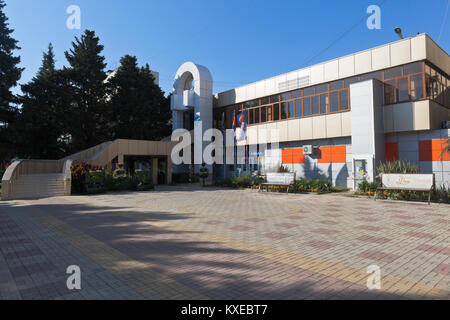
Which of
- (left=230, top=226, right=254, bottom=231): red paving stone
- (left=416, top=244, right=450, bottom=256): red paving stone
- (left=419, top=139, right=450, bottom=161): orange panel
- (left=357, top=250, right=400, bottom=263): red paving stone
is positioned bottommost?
(left=416, top=244, right=450, bottom=256): red paving stone

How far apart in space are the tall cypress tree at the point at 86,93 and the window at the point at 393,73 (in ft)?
97.0

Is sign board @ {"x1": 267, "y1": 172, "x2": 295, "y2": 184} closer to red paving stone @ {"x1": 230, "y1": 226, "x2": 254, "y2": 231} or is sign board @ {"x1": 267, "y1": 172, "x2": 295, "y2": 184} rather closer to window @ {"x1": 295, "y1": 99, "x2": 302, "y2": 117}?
window @ {"x1": 295, "y1": 99, "x2": 302, "y2": 117}

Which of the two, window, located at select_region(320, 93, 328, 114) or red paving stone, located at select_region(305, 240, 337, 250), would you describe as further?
window, located at select_region(320, 93, 328, 114)

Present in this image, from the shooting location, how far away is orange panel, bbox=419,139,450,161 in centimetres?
1567

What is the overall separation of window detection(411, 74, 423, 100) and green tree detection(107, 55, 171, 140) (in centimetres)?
A: 2880

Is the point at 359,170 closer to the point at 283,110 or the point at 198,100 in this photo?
the point at 283,110

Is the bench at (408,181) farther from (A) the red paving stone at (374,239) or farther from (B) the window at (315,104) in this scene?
(B) the window at (315,104)

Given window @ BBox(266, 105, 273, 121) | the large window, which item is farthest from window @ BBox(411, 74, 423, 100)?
window @ BBox(266, 105, 273, 121)

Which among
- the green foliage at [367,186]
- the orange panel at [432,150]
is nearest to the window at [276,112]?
the green foliage at [367,186]

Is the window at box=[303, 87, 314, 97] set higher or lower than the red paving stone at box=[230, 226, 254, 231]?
higher

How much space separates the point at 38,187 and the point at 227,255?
17384mm

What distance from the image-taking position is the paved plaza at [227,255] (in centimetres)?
379
